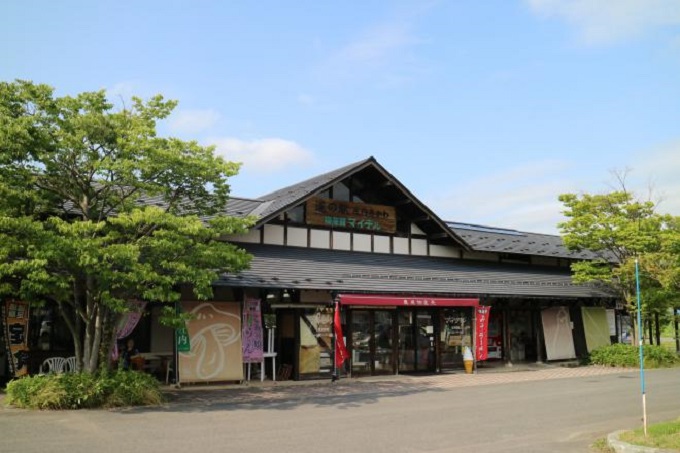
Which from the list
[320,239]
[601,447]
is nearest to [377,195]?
[320,239]

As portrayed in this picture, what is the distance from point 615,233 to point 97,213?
1622 centimetres

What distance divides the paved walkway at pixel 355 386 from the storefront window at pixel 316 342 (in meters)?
0.45

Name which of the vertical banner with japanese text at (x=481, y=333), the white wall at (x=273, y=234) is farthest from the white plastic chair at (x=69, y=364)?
the vertical banner with japanese text at (x=481, y=333)

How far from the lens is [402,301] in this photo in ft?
53.7

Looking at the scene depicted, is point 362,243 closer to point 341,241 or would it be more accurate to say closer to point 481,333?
point 341,241

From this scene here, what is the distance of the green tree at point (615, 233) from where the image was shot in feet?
65.4

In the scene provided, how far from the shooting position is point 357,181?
19016 mm

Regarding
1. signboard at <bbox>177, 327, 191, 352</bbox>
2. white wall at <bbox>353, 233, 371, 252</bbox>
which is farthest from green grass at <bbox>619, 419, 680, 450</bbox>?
white wall at <bbox>353, 233, 371, 252</bbox>

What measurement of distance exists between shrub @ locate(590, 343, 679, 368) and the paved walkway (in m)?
0.48

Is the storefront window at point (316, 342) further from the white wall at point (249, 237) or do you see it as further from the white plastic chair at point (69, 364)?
the white plastic chair at point (69, 364)

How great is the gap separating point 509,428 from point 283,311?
8107mm

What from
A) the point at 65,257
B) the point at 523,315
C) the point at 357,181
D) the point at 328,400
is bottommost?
the point at 328,400

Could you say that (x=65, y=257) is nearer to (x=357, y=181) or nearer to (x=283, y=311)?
(x=283, y=311)

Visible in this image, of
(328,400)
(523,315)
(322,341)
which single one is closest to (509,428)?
(328,400)
